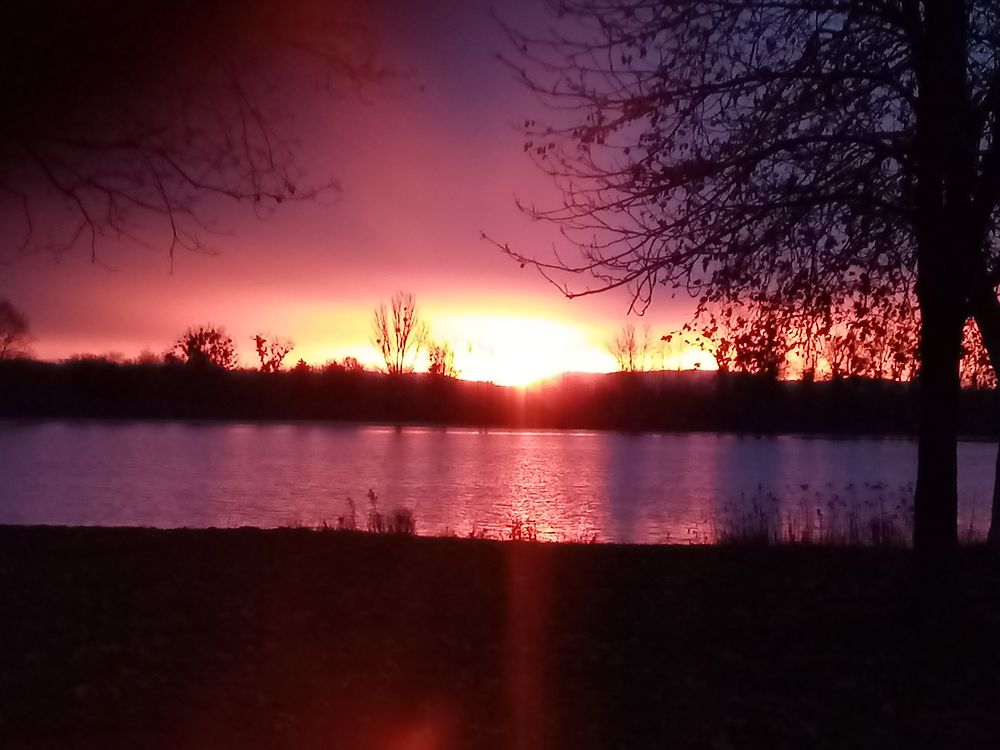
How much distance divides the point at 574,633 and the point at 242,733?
10.6 ft

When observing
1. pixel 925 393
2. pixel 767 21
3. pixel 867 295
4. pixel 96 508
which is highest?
pixel 767 21

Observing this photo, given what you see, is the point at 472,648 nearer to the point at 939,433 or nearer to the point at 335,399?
the point at 939,433

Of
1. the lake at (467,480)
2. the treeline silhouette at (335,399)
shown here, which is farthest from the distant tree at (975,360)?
the treeline silhouette at (335,399)

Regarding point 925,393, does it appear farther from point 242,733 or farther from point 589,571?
point 242,733

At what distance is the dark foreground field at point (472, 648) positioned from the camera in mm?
6445

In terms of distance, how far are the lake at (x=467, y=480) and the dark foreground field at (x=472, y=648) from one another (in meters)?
5.22

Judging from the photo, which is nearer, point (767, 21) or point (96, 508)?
point (767, 21)

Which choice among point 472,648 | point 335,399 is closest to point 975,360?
point 472,648

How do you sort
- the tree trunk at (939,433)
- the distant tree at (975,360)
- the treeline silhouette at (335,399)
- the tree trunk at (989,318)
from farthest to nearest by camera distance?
1. the treeline silhouette at (335,399)
2. the distant tree at (975,360)
3. the tree trunk at (989,318)
4. the tree trunk at (939,433)

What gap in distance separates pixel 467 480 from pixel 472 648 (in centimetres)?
1912

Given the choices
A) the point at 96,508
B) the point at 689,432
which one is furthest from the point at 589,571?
the point at 689,432

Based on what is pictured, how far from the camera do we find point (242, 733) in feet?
20.1

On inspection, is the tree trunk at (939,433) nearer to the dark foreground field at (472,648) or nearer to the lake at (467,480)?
the dark foreground field at (472,648)

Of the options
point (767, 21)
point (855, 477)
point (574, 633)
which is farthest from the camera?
point (855, 477)
